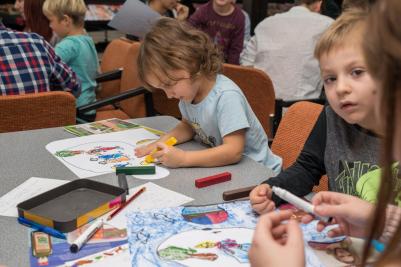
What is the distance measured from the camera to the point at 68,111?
6.10ft

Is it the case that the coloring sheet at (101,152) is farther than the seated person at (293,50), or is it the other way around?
the seated person at (293,50)

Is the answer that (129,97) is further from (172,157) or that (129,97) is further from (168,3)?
(172,157)

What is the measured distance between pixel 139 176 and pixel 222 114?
0.36 meters

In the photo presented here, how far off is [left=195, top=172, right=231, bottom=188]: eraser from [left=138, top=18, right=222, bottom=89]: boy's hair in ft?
1.31

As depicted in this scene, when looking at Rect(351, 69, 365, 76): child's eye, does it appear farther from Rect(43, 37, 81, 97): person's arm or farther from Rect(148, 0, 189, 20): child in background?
Rect(148, 0, 189, 20): child in background

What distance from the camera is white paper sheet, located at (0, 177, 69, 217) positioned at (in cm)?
109

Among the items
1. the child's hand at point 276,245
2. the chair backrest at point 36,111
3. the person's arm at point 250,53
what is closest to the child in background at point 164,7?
the person's arm at point 250,53

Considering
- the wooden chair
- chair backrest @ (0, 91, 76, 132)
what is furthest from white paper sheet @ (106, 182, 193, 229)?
the wooden chair

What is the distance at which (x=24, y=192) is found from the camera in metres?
1.17

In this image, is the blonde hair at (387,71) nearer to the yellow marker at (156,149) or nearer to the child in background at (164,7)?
the yellow marker at (156,149)

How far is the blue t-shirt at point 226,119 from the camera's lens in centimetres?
151

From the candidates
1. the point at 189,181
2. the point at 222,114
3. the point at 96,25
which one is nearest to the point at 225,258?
the point at 189,181

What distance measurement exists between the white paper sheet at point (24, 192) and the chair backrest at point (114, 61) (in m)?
1.81

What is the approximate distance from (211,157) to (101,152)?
0.33 metres
